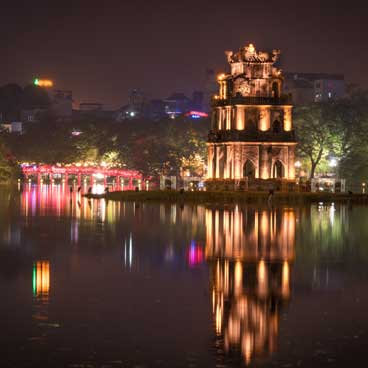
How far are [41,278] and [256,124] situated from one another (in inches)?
2535

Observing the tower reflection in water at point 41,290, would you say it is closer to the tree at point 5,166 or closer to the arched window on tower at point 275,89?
the arched window on tower at point 275,89

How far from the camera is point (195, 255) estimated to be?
40.2m

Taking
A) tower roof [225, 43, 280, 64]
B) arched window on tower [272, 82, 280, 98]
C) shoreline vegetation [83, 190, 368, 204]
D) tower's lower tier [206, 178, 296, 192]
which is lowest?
shoreline vegetation [83, 190, 368, 204]

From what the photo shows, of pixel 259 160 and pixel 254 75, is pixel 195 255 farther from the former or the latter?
pixel 254 75

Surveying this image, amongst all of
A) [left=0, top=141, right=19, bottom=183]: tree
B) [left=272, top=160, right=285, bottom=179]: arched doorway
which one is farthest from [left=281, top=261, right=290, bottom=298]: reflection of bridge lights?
[left=0, top=141, right=19, bottom=183]: tree

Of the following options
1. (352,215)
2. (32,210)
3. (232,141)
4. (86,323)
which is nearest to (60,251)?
(86,323)

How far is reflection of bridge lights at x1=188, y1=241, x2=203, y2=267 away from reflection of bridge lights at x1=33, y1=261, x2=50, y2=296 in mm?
5372

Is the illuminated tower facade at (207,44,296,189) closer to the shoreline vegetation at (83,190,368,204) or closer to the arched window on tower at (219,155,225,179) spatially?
the arched window on tower at (219,155,225,179)

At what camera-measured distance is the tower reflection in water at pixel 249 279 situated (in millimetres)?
23703

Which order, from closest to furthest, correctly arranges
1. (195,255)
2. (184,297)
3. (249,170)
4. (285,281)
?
(184,297), (285,281), (195,255), (249,170)

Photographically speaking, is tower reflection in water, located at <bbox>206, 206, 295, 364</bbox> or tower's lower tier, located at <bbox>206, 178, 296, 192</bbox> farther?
tower's lower tier, located at <bbox>206, 178, 296, 192</bbox>

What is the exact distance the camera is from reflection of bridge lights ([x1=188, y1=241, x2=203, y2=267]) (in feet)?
124

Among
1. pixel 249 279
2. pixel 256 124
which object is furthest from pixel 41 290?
pixel 256 124

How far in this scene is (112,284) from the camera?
104ft
